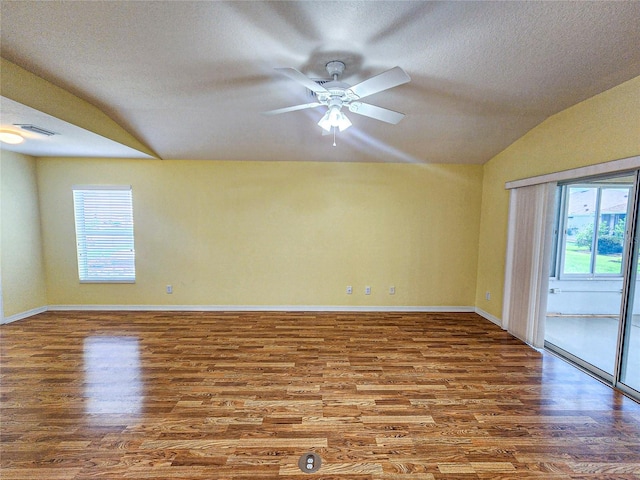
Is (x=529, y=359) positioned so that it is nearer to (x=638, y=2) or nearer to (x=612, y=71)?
(x=612, y=71)

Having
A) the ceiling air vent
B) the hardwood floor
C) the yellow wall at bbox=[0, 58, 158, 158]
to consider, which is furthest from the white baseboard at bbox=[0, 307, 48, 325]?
the yellow wall at bbox=[0, 58, 158, 158]

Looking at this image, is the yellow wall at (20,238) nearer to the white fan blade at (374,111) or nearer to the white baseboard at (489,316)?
the white fan blade at (374,111)

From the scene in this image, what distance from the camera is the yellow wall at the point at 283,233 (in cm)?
433

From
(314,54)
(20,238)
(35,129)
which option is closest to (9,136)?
(35,129)

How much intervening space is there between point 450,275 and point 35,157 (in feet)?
22.6

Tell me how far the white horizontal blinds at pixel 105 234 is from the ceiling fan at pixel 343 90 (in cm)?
379

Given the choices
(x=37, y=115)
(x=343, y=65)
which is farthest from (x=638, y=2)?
(x=37, y=115)

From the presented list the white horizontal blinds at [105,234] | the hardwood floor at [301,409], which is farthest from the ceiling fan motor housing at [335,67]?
the white horizontal blinds at [105,234]

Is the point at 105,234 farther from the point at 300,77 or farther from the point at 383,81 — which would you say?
the point at 383,81

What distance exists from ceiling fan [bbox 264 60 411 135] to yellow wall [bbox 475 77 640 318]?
1.94m

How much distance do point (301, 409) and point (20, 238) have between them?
491 cm

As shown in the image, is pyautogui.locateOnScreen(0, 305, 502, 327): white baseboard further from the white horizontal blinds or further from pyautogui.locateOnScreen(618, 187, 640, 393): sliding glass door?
pyautogui.locateOnScreen(618, 187, 640, 393): sliding glass door

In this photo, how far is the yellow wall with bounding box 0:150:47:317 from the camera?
3.81 metres

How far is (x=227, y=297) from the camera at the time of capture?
4.49m
